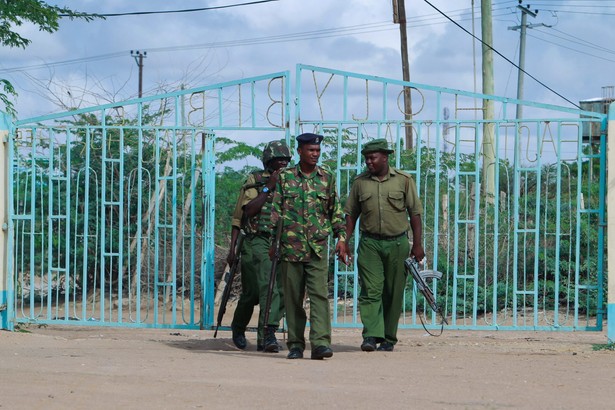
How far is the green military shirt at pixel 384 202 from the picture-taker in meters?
9.30

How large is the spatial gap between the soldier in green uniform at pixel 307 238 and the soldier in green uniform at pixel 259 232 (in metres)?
0.64

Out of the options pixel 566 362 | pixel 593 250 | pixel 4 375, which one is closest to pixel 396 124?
pixel 566 362

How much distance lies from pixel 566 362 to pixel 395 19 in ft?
40.7

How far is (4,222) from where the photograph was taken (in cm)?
1074

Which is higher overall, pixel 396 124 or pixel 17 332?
pixel 396 124

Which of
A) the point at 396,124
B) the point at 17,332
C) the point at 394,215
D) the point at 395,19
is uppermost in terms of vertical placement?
the point at 395,19

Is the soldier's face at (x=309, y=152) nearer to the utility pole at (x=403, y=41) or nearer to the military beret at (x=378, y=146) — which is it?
the military beret at (x=378, y=146)

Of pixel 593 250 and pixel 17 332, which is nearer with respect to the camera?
pixel 17 332

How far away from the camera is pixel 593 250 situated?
15773mm

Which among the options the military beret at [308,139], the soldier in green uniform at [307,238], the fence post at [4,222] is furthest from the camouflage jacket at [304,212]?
the fence post at [4,222]

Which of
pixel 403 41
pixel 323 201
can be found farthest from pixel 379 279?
pixel 403 41

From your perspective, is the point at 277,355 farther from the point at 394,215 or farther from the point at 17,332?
the point at 17,332

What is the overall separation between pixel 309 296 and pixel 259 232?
109cm

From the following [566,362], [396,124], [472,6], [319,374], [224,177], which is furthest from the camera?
[472,6]
